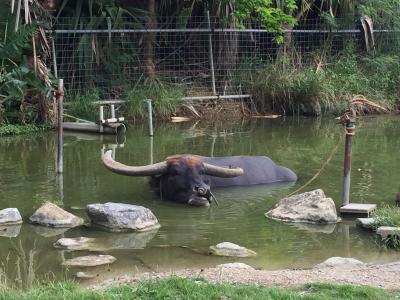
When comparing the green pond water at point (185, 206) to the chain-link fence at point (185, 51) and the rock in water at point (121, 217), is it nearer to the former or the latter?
the rock in water at point (121, 217)

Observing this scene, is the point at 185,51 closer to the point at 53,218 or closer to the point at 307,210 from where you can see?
the point at 307,210

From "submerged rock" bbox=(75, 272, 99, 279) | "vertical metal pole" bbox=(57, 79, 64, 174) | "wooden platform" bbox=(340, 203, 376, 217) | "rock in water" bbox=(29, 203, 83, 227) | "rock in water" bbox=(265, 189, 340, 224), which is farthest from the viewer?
"vertical metal pole" bbox=(57, 79, 64, 174)

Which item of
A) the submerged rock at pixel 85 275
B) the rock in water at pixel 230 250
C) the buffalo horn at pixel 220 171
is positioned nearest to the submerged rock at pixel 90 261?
the submerged rock at pixel 85 275

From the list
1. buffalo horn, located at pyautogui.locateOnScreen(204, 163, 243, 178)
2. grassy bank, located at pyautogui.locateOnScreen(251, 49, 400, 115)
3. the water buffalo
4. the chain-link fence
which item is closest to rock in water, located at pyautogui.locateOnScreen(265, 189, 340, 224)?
the water buffalo

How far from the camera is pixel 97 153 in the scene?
1198 centimetres

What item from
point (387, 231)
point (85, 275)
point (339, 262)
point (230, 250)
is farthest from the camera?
point (387, 231)

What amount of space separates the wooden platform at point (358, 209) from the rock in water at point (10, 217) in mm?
3369

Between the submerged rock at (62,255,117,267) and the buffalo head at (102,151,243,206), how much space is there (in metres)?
2.25

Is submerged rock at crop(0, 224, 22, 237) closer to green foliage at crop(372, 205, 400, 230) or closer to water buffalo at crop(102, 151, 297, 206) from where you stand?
water buffalo at crop(102, 151, 297, 206)

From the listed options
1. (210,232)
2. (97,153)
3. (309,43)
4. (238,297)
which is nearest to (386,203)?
(210,232)

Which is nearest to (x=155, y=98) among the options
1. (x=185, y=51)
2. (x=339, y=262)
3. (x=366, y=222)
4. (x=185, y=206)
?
(x=185, y=51)

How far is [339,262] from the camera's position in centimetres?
619

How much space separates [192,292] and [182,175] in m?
3.95

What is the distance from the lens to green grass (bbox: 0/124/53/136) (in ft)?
45.4
